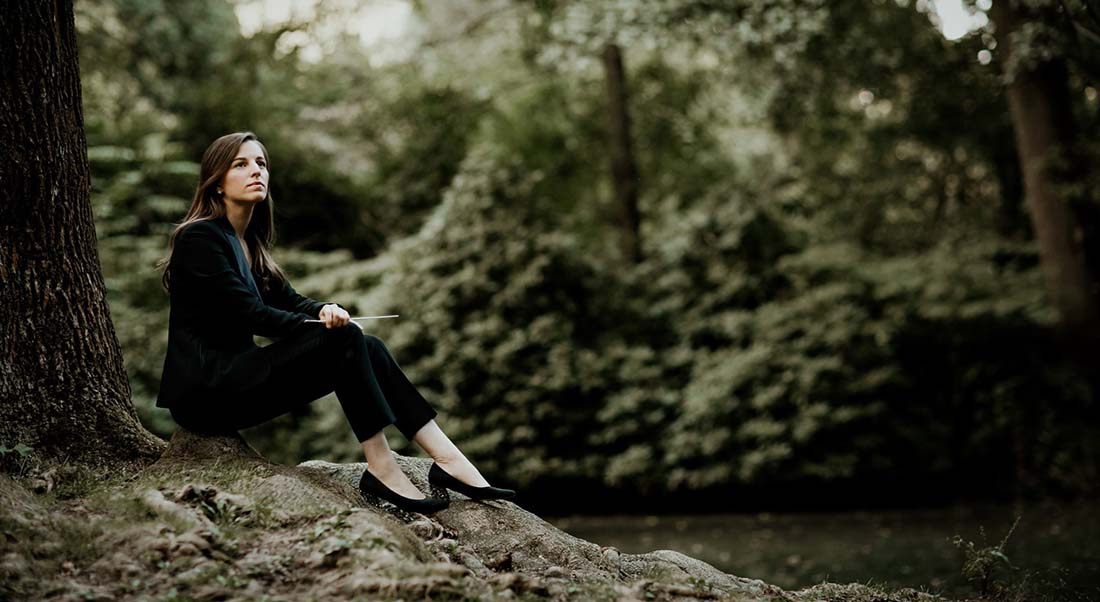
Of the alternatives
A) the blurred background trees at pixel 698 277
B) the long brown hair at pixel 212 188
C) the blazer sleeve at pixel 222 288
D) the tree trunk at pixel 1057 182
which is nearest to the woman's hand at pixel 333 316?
the blazer sleeve at pixel 222 288

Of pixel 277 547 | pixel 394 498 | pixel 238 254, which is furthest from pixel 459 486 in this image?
pixel 238 254

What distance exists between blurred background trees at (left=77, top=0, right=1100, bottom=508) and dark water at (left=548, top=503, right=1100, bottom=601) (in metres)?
0.61

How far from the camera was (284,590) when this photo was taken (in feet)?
11.0

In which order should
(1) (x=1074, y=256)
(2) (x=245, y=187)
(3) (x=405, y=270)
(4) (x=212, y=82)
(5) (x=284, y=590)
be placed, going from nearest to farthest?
(5) (x=284, y=590) → (2) (x=245, y=187) → (1) (x=1074, y=256) → (3) (x=405, y=270) → (4) (x=212, y=82)

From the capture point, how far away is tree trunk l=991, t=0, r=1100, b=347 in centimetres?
1097

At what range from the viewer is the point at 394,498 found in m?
4.30

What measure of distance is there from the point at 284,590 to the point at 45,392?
1.75 m

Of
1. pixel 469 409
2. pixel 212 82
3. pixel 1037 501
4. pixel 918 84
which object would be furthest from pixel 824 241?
pixel 212 82

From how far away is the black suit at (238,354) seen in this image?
13.3 ft

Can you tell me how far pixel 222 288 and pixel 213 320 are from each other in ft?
0.65

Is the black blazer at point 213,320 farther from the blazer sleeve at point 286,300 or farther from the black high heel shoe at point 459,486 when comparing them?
the black high heel shoe at point 459,486

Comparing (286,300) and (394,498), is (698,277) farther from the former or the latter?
(394,498)

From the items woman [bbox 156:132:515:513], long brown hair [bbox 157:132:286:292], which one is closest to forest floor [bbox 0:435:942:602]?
woman [bbox 156:132:515:513]

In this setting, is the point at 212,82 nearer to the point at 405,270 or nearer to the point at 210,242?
the point at 405,270
